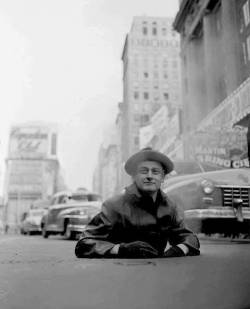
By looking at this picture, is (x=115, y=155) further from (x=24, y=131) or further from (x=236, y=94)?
(x=236, y=94)

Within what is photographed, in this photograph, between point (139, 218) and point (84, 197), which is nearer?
point (139, 218)

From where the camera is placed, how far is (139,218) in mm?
2389

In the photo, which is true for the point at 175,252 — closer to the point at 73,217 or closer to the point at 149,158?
the point at 149,158

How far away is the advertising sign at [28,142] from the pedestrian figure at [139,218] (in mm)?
113621

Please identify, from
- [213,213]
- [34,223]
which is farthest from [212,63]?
[213,213]

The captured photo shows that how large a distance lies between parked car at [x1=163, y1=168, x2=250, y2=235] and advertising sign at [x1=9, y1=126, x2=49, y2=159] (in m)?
111

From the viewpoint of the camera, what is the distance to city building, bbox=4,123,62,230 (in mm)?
98562

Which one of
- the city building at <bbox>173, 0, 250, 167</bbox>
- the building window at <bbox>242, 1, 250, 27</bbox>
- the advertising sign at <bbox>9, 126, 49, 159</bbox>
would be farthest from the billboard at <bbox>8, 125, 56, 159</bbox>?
the building window at <bbox>242, 1, 250, 27</bbox>

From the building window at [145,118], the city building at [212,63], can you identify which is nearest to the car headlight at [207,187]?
the city building at [212,63]

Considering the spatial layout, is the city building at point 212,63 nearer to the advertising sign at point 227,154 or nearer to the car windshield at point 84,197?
the advertising sign at point 227,154

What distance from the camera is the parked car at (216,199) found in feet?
15.4

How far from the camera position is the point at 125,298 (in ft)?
4.18

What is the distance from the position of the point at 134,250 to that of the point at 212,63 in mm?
23928

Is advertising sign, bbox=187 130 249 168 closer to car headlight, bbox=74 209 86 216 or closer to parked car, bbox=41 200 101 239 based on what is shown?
parked car, bbox=41 200 101 239
